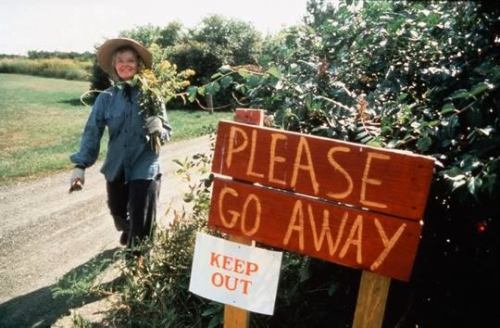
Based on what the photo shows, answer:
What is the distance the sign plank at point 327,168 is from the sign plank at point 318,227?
39 mm

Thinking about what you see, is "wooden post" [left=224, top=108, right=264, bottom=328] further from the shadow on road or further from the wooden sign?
the shadow on road

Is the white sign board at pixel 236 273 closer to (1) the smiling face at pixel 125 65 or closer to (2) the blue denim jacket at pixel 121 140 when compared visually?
(2) the blue denim jacket at pixel 121 140

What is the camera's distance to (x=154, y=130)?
3.38m

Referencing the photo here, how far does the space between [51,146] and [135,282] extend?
27.1ft

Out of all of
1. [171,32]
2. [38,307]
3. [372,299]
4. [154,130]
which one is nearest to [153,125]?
[154,130]

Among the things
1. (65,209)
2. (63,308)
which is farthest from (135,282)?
(65,209)

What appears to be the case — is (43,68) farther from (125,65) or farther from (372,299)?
(372,299)

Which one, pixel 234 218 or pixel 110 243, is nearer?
pixel 234 218

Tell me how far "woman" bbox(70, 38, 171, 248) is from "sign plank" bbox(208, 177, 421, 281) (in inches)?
73.8

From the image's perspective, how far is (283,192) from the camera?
1.58 metres

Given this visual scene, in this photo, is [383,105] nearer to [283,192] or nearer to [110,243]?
[283,192]

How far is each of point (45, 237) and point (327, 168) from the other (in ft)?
13.4

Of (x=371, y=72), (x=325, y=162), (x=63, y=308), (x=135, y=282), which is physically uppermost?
(x=371, y=72)

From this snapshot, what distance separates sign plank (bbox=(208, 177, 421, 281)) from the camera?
1.44 meters
